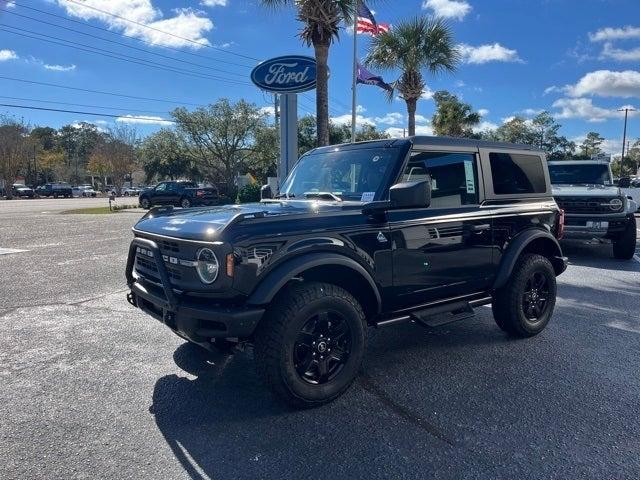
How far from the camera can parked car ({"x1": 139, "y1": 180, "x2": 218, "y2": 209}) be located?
90.0ft

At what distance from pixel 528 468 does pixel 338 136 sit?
132 feet

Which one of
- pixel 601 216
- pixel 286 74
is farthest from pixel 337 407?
pixel 286 74

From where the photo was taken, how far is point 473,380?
379 cm

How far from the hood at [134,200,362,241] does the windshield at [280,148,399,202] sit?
10.6 inches

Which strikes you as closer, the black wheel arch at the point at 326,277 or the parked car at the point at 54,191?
the black wheel arch at the point at 326,277

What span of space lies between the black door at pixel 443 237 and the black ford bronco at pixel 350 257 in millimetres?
12

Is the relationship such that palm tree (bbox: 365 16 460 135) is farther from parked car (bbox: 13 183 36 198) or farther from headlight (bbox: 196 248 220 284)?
parked car (bbox: 13 183 36 198)

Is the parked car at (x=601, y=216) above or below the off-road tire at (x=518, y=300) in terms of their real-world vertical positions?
above

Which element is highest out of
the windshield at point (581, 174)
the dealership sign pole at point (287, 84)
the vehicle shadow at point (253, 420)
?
the dealership sign pole at point (287, 84)

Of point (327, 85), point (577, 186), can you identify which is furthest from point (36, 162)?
point (577, 186)

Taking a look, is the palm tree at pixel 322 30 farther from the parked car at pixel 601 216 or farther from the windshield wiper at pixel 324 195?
the windshield wiper at pixel 324 195

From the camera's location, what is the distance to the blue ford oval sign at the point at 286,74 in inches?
562

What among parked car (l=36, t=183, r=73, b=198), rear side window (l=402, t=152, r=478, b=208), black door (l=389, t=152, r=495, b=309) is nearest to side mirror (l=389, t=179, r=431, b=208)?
black door (l=389, t=152, r=495, b=309)

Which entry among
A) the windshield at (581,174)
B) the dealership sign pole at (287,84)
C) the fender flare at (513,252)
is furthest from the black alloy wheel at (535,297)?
the dealership sign pole at (287,84)
